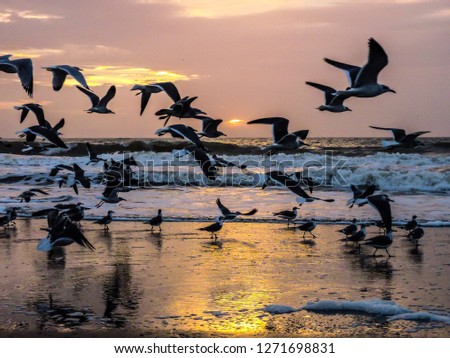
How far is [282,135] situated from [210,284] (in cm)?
332

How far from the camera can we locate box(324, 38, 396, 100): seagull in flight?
9.78 metres

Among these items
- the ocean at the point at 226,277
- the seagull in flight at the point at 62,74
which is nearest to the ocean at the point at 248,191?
the ocean at the point at 226,277

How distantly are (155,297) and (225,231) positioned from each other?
18.7ft

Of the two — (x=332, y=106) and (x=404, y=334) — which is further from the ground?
(x=332, y=106)

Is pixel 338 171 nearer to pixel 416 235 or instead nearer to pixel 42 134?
pixel 416 235

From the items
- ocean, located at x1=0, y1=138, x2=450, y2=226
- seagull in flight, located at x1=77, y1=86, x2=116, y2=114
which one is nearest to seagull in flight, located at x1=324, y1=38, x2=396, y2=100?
ocean, located at x1=0, y1=138, x2=450, y2=226

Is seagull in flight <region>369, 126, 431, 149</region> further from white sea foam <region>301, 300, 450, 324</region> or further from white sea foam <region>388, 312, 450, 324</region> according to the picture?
white sea foam <region>388, 312, 450, 324</region>

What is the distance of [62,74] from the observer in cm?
1129

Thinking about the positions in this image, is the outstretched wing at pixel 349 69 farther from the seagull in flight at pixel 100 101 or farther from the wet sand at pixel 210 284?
the seagull in flight at pixel 100 101

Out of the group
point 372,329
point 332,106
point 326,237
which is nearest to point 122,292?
point 372,329

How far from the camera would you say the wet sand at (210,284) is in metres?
7.97

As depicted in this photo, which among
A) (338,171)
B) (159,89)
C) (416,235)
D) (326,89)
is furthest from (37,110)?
(338,171)

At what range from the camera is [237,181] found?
26562 mm
